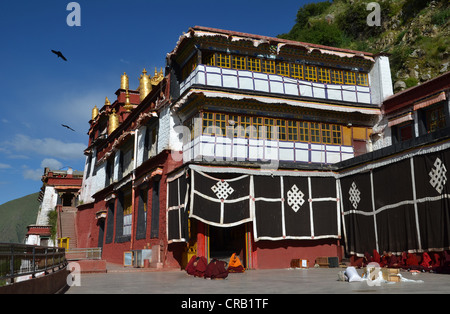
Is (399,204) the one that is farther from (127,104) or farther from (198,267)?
(127,104)

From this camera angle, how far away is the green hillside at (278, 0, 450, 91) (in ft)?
103

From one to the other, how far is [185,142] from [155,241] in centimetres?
473

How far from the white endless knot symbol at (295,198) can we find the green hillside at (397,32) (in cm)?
1641

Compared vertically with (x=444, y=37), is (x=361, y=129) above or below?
below

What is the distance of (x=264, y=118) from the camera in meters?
18.3

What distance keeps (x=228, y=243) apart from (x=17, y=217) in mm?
141383

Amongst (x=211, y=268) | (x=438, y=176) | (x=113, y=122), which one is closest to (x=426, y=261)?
(x=438, y=176)

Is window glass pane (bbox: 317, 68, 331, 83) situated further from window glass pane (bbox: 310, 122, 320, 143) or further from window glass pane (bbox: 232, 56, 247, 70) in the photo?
window glass pane (bbox: 232, 56, 247, 70)

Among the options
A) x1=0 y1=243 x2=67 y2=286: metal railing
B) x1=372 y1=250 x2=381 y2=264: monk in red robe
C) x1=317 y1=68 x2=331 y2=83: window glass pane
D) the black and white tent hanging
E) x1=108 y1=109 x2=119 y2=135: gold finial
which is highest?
x1=108 y1=109 x2=119 y2=135: gold finial

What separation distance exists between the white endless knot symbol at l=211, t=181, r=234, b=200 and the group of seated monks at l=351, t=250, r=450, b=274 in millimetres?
5299

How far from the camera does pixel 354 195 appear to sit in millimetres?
17219

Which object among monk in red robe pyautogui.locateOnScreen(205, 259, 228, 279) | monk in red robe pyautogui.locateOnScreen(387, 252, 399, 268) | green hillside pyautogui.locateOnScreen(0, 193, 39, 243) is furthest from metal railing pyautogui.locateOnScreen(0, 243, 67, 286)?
green hillside pyautogui.locateOnScreen(0, 193, 39, 243)
